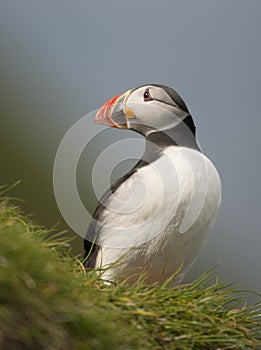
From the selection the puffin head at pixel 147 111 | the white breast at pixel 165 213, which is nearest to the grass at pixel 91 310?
the white breast at pixel 165 213

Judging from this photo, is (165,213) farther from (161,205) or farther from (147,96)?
(147,96)

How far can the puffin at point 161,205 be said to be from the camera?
101 inches

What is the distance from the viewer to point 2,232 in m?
1.63

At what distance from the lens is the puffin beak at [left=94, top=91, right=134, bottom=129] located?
292 centimetres

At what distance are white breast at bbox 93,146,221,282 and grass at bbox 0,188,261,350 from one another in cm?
42

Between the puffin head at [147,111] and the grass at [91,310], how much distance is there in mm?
847

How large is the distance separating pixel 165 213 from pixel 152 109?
511mm

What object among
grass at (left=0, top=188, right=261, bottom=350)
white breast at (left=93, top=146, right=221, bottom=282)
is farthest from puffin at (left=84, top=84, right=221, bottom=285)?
grass at (left=0, top=188, right=261, bottom=350)

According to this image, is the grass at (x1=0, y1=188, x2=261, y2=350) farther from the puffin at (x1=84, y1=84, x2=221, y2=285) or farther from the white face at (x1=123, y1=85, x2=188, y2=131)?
the white face at (x1=123, y1=85, x2=188, y2=131)

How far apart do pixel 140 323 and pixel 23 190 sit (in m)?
5.83

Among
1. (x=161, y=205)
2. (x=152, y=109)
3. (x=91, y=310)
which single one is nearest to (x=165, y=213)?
(x=161, y=205)

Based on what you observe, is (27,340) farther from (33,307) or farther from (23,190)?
(23,190)

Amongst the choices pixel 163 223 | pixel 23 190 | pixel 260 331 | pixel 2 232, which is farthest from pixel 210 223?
pixel 23 190

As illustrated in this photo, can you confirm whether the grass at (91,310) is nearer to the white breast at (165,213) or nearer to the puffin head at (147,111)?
the white breast at (165,213)
